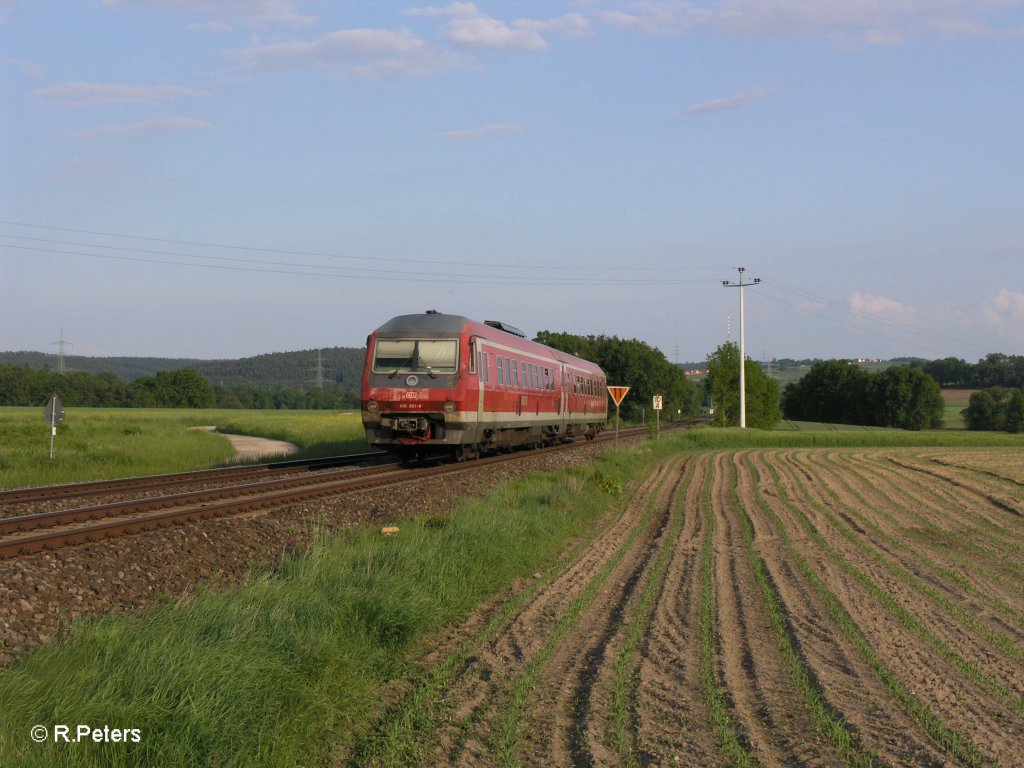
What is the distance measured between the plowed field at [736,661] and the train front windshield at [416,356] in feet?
25.2

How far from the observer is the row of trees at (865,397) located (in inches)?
4833

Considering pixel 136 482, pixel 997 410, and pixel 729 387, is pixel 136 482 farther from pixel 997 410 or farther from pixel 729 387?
pixel 997 410

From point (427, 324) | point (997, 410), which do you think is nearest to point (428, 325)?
point (427, 324)

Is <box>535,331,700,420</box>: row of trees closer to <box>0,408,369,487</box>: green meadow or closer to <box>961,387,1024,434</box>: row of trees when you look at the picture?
<box>961,387,1024,434</box>: row of trees

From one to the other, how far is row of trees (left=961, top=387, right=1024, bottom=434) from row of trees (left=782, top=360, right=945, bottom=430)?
561cm

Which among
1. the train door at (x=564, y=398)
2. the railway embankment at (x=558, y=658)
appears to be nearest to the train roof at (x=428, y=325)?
the railway embankment at (x=558, y=658)

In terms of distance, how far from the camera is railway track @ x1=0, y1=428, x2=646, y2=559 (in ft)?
38.0

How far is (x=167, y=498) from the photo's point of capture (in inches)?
592

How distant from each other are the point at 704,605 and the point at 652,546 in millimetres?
4269

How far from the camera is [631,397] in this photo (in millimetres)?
106062

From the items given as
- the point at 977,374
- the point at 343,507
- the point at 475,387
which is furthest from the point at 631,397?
the point at 343,507

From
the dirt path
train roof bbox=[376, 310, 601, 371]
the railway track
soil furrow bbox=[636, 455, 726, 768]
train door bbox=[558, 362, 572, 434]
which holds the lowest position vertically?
soil furrow bbox=[636, 455, 726, 768]

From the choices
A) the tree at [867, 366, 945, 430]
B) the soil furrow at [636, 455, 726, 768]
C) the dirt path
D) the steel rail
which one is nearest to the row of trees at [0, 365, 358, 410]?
the dirt path

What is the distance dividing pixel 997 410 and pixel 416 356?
108293 mm
